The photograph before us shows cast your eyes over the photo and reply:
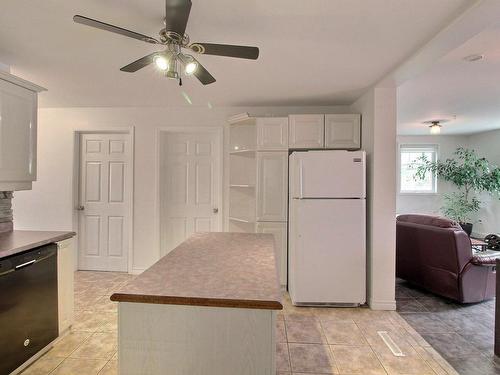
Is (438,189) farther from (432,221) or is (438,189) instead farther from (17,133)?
(17,133)

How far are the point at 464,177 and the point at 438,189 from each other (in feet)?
2.47

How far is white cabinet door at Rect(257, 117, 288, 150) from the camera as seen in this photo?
11.5 ft

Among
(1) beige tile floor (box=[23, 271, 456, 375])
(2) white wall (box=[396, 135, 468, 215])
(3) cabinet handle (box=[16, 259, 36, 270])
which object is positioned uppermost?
(2) white wall (box=[396, 135, 468, 215])

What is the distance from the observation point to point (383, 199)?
120 inches

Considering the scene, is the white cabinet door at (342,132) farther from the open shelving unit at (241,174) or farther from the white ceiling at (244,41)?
the open shelving unit at (241,174)

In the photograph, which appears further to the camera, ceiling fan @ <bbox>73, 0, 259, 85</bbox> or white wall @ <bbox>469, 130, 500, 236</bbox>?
white wall @ <bbox>469, 130, 500, 236</bbox>

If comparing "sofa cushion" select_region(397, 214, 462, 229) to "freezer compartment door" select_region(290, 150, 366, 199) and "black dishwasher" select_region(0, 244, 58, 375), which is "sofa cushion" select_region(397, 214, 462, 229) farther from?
"black dishwasher" select_region(0, 244, 58, 375)

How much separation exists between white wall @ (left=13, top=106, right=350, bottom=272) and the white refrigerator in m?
1.38

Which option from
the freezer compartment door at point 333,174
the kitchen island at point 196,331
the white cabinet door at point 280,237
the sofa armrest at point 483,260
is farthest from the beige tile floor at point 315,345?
the freezer compartment door at point 333,174

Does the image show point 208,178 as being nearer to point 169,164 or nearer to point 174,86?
point 169,164

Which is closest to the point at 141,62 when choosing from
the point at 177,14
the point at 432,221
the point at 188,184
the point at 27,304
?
the point at 177,14

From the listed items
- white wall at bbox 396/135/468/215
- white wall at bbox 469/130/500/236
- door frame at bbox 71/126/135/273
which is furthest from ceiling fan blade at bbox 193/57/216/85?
white wall at bbox 469/130/500/236

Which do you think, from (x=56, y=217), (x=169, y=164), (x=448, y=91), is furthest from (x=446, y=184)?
(x=56, y=217)

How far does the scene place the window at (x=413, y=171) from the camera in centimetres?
666
